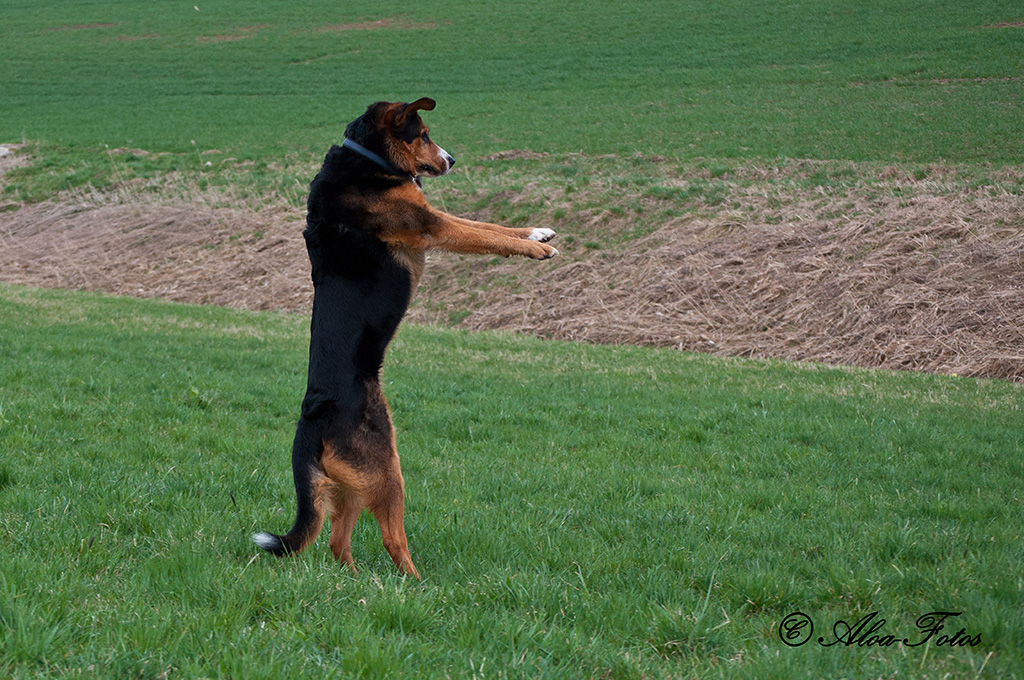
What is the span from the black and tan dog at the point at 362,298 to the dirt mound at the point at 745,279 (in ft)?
36.2

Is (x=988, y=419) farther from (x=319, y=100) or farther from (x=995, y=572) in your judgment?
(x=319, y=100)

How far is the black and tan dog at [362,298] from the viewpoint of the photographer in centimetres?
432

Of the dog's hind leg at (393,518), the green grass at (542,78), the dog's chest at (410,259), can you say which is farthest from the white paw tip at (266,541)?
the green grass at (542,78)

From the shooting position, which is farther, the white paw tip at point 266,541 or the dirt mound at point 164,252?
the dirt mound at point 164,252

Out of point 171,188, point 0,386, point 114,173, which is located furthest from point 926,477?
point 114,173

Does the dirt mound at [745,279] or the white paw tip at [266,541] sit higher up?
the white paw tip at [266,541]

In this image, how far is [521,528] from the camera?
496 centimetres

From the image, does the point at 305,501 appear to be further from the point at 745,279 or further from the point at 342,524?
the point at 745,279

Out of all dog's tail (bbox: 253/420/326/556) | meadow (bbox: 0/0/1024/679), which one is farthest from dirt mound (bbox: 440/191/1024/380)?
dog's tail (bbox: 253/420/326/556)

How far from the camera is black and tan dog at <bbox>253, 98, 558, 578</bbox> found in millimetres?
4316

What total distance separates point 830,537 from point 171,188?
27.6m

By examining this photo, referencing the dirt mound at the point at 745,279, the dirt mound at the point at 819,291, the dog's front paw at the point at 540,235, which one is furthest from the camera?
the dirt mound at the point at 745,279

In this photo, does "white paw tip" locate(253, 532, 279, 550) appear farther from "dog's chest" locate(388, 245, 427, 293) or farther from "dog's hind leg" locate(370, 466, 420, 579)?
"dog's chest" locate(388, 245, 427, 293)

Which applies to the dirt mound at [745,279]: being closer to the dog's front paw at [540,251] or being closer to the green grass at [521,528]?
the green grass at [521,528]
